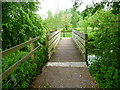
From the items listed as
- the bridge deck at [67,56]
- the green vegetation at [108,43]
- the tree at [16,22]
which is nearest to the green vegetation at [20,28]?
the tree at [16,22]

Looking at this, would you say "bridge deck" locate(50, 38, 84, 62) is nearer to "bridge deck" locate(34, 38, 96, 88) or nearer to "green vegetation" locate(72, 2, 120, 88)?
"bridge deck" locate(34, 38, 96, 88)

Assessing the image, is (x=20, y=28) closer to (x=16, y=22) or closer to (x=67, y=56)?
(x=16, y=22)

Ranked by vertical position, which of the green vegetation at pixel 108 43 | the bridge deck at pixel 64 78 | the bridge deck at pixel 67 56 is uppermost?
the green vegetation at pixel 108 43

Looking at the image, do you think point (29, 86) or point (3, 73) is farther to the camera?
point (29, 86)

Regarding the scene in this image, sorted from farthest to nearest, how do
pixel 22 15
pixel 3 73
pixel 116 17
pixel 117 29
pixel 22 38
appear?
1. pixel 22 38
2. pixel 22 15
3. pixel 116 17
4. pixel 117 29
5. pixel 3 73

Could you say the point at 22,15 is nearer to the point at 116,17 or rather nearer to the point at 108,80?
the point at 116,17

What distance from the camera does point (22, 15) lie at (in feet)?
11.1

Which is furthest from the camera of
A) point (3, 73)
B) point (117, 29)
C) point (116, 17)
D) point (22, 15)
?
point (22, 15)

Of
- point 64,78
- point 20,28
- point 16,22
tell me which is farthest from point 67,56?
point 16,22

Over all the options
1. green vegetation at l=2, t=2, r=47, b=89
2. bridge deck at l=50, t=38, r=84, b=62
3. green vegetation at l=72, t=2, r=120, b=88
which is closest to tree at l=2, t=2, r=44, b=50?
green vegetation at l=2, t=2, r=47, b=89

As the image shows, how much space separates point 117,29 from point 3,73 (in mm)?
1954

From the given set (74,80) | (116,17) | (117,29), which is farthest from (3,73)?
(116,17)

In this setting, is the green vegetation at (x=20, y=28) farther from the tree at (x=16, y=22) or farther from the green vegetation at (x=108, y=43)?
the green vegetation at (x=108, y=43)

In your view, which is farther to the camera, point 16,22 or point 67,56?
point 67,56
